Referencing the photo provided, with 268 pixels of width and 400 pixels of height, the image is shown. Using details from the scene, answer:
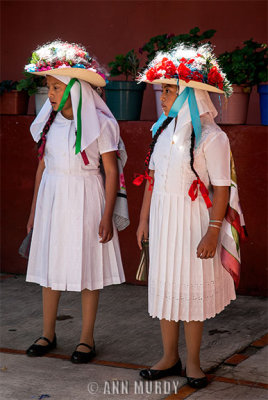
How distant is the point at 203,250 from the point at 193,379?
751mm

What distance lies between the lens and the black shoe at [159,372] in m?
4.53

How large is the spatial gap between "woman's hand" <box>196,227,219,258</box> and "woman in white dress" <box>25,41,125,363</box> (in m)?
0.78

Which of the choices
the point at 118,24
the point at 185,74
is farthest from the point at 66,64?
the point at 118,24

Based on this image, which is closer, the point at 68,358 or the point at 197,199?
the point at 197,199

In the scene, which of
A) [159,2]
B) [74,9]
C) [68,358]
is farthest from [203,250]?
[74,9]

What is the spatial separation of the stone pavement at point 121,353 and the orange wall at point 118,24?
2129 mm

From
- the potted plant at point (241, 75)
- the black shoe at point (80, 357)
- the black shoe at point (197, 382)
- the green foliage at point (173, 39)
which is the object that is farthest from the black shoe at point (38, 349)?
the green foliage at point (173, 39)

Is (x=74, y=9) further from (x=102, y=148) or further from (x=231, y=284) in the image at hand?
(x=231, y=284)

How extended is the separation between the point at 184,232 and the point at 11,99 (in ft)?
10.7

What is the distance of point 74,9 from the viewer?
7.87 meters

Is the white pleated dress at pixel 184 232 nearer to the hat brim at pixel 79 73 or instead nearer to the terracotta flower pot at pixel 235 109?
the hat brim at pixel 79 73

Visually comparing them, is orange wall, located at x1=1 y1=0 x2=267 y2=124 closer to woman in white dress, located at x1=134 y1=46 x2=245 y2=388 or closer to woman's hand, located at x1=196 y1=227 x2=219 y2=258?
woman in white dress, located at x1=134 y1=46 x2=245 y2=388

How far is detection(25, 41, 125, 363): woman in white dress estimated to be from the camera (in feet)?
15.8

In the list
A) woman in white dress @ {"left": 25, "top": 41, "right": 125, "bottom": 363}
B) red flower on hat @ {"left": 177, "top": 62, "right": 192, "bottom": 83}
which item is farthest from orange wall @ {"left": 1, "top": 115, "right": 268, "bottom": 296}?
red flower on hat @ {"left": 177, "top": 62, "right": 192, "bottom": 83}
